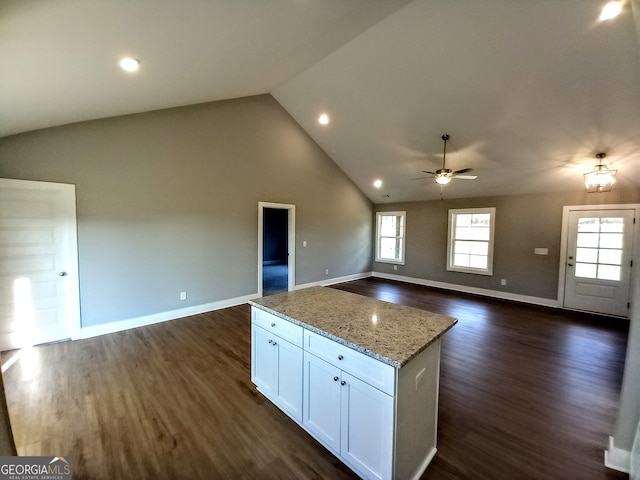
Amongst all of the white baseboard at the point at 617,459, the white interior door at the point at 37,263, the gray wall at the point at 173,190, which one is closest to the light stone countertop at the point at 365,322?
the white baseboard at the point at 617,459

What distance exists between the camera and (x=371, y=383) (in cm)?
161

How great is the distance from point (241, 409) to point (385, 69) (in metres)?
4.54

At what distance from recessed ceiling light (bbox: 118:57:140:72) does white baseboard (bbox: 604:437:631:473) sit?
4.53 metres

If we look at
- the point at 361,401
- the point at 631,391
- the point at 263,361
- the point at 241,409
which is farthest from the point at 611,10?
the point at 241,409

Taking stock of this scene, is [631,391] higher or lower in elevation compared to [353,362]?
lower

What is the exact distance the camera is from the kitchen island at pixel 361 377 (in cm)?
157

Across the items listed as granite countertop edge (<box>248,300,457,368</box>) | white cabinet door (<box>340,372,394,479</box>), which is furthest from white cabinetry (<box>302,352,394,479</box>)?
granite countertop edge (<box>248,300,457,368</box>)

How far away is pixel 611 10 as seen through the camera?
256 cm

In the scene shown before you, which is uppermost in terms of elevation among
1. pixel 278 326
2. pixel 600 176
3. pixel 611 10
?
pixel 611 10

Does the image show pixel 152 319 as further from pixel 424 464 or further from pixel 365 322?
pixel 424 464

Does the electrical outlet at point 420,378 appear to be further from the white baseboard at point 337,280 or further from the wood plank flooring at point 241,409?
the white baseboard at point 337,280

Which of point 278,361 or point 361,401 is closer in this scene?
point 361,401

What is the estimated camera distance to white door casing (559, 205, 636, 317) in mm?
4797

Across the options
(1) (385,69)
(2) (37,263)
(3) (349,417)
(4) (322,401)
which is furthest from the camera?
(1) (385,69)
